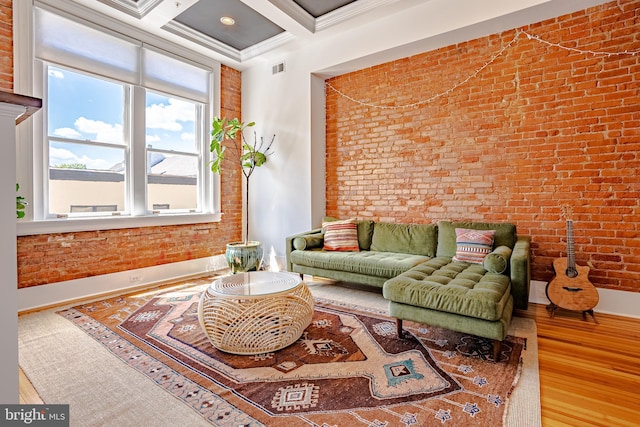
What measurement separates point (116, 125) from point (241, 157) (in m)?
1.73

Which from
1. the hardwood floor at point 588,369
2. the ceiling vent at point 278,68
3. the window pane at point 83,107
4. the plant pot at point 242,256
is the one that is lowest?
the hardwood floor at point 588,369

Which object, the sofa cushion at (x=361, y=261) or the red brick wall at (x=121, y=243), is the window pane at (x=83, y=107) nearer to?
the red brick wall at (x=121, y=243)

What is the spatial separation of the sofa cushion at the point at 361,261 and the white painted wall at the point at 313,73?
86 cm

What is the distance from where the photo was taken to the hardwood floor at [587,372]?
5.70ft

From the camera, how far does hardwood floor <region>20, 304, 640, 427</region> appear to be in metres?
1.74

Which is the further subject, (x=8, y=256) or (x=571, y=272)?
(x=571, y=272)

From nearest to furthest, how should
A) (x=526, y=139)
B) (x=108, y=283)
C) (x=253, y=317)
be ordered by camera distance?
(x=253, y=317)
(x=526, y=139)
(x=108, y=283)

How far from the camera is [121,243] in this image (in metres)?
4.16

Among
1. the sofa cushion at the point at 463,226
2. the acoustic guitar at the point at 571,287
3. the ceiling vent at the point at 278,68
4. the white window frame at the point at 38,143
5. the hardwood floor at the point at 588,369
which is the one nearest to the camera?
the hardwood floor at the point at 588,369

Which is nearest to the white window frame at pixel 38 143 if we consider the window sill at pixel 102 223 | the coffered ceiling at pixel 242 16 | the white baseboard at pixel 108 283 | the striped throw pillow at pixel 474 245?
the window sill at pixel 102 223

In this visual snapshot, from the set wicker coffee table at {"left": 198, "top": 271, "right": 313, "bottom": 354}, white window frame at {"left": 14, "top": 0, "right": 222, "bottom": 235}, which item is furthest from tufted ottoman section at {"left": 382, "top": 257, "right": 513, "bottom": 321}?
white window frame at {"left": 14, "top": 0, "right": 222, "bottom": 235}

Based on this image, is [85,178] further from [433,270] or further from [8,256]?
[433,270]

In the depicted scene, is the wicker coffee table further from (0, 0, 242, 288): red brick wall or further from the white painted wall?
the white painted wall

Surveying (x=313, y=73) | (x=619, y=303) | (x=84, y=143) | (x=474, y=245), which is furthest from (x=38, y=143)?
(x=619, y=303)
